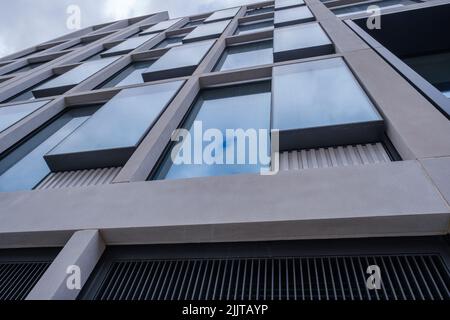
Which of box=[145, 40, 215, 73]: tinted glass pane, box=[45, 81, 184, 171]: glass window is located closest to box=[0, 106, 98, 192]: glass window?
box=[45, 81, 184, 171]: glass window

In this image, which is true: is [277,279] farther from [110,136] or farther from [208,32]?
[208,32]

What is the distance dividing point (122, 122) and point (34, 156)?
2312 mm

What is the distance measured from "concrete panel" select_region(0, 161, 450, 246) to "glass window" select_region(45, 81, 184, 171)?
1.34 metres

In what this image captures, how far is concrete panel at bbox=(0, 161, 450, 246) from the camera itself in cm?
283

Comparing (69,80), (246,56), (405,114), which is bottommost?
(69,80)

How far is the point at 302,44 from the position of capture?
8.00m

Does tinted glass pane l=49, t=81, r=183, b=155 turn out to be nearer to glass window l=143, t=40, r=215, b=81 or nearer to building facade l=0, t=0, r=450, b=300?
building facade l=0, t=0, r=450, b=300

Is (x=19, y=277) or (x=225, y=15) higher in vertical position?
(x=225, y=15)

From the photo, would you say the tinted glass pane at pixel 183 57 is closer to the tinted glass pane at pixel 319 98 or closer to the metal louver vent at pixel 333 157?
the tinted glass pane at pixel 319 98

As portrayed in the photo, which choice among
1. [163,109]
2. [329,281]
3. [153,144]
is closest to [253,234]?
[329,281]

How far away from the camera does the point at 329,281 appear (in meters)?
2.74

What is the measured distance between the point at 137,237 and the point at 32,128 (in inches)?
223

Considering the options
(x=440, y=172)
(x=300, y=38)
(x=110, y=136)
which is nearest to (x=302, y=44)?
(x=300, y=38)
